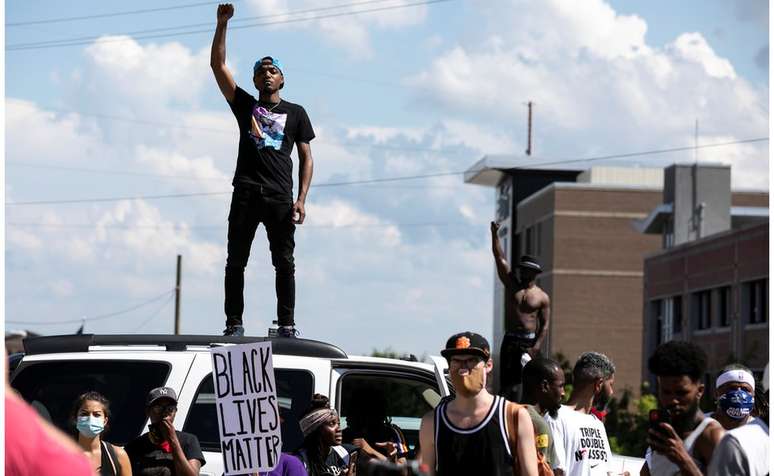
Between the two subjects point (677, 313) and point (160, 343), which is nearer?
point (160, 343)

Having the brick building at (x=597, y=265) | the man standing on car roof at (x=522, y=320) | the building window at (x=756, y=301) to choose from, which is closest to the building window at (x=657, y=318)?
the building window at (x=756, y=301)

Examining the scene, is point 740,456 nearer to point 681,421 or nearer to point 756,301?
point 681,421

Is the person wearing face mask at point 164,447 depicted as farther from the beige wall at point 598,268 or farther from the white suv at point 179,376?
the beige wall at point 598,268

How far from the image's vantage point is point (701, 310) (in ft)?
207

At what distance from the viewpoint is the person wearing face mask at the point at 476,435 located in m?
6.21

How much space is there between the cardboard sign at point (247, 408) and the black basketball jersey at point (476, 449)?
167 cm

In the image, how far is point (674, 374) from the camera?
5223mm

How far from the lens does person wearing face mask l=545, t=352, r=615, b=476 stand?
7840 mm

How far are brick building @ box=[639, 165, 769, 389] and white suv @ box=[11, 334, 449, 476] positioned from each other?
39539 mm

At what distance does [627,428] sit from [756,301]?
1419cm

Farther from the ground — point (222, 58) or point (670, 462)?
point (222, 58)

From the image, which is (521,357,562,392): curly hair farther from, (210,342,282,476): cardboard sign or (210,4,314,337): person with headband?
(210,4,314,337): person with headband

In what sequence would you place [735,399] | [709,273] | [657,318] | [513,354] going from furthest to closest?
[657,318] → [709,273] → [513,354] → [735,399]

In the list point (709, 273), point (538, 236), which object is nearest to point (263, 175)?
point (709, 273)
